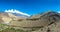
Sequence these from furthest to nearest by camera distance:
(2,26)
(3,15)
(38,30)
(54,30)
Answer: (3,15) → (2,26) → (38,30) → (54,30)

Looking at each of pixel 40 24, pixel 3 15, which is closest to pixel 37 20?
pixel 40 24

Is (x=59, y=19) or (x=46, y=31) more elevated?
(x=59, y=19)

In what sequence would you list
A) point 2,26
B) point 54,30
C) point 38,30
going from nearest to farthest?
point 54,30, point 38,30, point 2,26

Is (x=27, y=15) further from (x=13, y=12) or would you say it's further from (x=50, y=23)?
(x=50, y=23)

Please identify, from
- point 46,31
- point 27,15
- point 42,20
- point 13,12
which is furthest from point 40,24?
point 13,12

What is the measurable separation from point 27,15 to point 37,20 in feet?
2.33

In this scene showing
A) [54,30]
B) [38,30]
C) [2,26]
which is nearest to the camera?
[54,30]

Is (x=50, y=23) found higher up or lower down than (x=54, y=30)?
Answer: higher up

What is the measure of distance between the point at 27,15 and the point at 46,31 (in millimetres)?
1175

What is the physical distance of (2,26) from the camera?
157 inches

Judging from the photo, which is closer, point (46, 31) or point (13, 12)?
point (46, 31)

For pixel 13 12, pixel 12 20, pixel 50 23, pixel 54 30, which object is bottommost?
pixel 54 30

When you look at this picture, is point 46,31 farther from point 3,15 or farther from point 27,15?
point 3,15

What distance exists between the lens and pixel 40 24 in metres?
3.75
